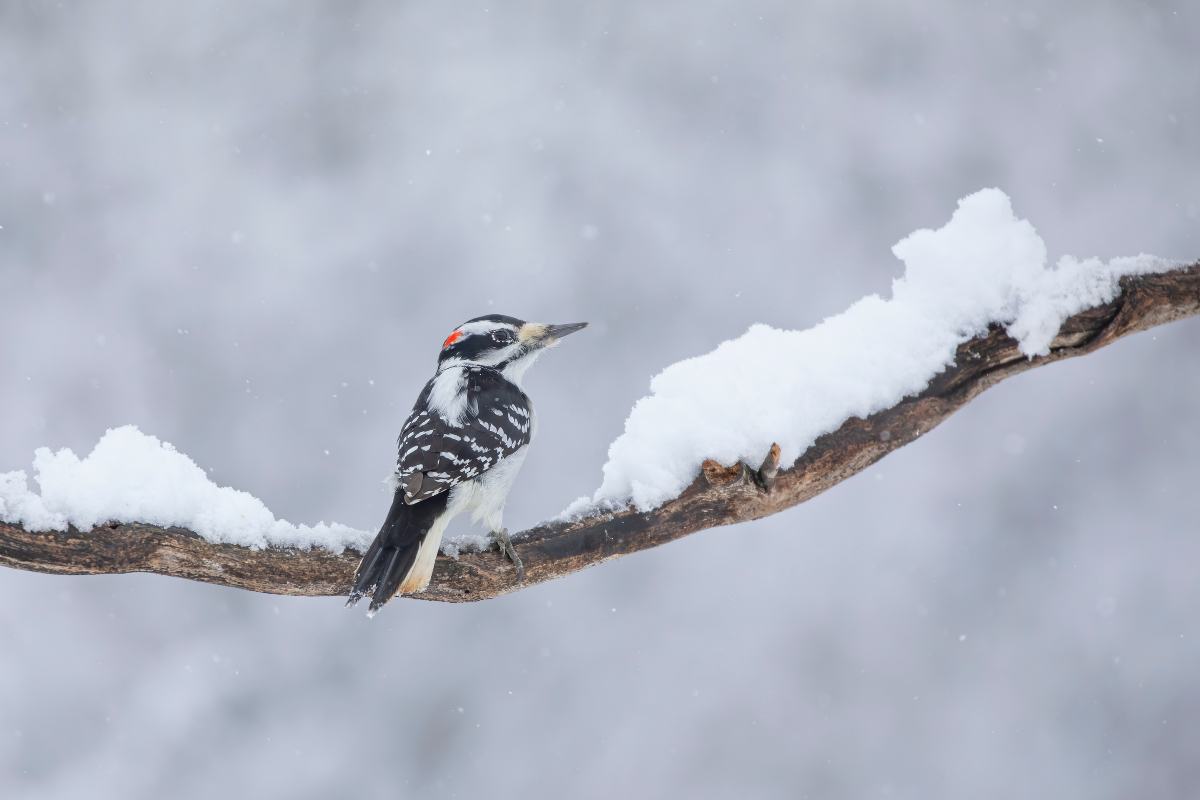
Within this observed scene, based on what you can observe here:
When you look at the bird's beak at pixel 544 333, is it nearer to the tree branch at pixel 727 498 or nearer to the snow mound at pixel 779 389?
the snow mound at pixel 779 389

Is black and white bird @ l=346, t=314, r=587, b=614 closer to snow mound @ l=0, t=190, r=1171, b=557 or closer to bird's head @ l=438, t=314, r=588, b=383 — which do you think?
bird's head @ l=438, t=314, r=588, b=383

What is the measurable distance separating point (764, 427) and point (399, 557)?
50.7 inches

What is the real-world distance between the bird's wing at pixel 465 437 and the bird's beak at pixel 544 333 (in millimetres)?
268

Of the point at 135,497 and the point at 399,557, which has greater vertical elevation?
the point at 135,497

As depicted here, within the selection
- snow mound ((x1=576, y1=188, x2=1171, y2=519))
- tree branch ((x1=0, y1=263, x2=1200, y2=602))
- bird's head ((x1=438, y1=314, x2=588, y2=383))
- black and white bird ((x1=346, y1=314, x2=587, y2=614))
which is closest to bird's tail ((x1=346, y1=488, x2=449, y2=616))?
black and white bird ((x1=346, y1=314, x2=587, y2=614))

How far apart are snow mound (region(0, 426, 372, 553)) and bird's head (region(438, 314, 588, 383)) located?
4.91 ft

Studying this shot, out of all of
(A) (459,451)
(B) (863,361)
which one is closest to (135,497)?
(A) (459,451)

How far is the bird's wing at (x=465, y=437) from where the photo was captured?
3.40 m

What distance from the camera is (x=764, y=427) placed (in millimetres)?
3217

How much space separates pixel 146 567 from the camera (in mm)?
3123

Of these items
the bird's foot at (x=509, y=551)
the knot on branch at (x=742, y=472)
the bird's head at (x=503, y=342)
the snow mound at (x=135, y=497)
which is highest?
the bird's head at (x=503, y=342)

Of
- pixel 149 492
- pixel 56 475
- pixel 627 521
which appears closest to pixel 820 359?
pixel 627 521

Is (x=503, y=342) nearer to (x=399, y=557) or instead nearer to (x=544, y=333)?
(x=544, y=333)

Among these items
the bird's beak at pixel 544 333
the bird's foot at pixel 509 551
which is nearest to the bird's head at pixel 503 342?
the bird's beak at pixel 544 333
